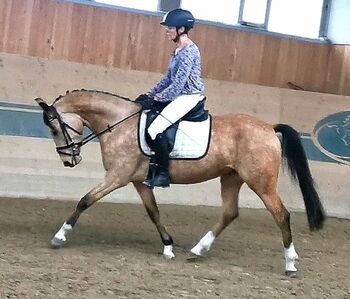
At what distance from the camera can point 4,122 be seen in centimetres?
740

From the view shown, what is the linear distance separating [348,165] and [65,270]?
4726mm

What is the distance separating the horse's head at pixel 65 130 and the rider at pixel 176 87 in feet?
1.64

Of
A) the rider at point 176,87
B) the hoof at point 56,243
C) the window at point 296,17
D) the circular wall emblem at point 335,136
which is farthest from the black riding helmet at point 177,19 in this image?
the window at point 296,17

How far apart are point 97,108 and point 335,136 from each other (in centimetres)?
380

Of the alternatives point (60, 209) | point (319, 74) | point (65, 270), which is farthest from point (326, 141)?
point (65, 270)

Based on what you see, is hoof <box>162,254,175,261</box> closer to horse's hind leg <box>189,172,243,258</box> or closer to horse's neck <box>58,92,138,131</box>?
horse's hind leg <box>189,172,243,258</box>

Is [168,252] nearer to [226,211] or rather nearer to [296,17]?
[226,211]

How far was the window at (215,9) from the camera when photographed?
9.05 m

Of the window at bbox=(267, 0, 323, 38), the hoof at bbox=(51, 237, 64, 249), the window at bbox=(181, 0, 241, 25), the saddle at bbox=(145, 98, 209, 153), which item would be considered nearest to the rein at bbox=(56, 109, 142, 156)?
the saddle at bbox=(145, 98, 209, 153)

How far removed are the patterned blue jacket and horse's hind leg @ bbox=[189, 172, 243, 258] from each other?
71 centimetres

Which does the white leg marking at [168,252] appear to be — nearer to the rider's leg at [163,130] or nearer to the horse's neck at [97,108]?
the rider's leg at [163,130]

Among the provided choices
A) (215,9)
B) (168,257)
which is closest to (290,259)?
(168,257)

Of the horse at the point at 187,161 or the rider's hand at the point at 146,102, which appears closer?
the horse at the point at 187,161

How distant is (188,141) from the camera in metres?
5.32
